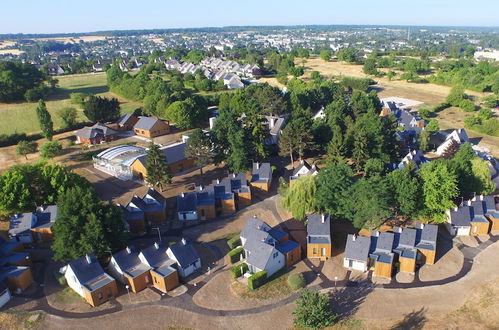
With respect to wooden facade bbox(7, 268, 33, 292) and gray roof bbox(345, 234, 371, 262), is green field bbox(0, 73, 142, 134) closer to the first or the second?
wooden facade bbox(7, 268, 33, 292)

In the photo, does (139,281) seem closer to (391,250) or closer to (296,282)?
(296,282)

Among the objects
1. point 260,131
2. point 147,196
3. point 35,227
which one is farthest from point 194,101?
point 35,227

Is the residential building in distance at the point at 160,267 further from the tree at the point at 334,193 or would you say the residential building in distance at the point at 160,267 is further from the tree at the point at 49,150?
the tree at the point at 49,150

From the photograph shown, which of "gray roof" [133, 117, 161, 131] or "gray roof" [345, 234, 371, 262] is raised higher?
"gray roof" [133, 117, 161, 131]

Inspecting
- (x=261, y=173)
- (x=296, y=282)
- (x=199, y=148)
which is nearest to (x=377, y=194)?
(x=296, y=282)

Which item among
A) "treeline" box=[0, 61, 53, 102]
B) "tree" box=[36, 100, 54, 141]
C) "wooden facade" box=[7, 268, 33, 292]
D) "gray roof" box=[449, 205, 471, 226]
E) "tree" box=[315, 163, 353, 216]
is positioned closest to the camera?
"wooden facade" box=[7, 268, 33, 292]

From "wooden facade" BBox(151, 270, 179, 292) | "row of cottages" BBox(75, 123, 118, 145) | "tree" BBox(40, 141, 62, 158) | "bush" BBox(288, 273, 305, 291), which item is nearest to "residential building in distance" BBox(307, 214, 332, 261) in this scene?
"bush" BBox(288, 273, 305, 291)

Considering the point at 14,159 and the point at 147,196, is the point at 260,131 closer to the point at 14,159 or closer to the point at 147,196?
the point at 147,196

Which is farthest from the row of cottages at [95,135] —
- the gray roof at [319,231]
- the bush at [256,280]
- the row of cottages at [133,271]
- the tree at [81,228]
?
the bush at [256,280]
